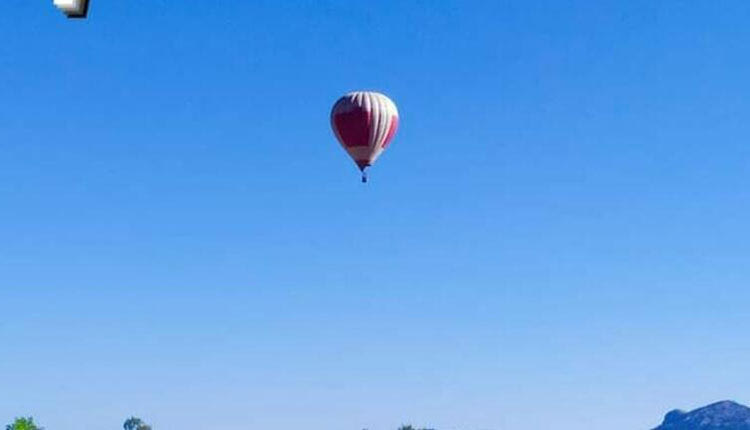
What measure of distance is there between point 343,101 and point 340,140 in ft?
9.41

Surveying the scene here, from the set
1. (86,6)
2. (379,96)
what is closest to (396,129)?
(379,96)

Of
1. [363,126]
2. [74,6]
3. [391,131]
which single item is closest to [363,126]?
[363,126]

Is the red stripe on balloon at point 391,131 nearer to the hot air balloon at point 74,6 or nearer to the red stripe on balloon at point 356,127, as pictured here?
the red stripe on balloon at point 356,127

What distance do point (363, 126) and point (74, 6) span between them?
7035 cm

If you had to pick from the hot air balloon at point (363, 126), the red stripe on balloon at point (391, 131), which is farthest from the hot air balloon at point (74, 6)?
the red stripe on balloon at point (391, 131)

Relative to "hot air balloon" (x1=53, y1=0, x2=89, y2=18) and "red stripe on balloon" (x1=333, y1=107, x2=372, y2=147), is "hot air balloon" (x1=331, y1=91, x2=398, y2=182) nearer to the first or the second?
"red stripe on balloon" (x1=333, y1=107, x2=372, y2=147)

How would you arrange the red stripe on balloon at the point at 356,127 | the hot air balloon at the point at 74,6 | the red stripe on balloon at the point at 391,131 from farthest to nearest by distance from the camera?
1. the red stripe on balloon at the point at 391,131
2. the red stripe on balloon at the point at 356,127
3. the hot air balloon at the point at 74,6

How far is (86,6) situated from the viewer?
16.9 feet

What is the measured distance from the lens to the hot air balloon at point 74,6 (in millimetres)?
5133

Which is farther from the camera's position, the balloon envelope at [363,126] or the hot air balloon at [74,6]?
the balloon envelope at [363,126]

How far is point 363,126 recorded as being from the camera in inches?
2965

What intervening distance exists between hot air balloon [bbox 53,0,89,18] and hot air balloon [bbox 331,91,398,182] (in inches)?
2739

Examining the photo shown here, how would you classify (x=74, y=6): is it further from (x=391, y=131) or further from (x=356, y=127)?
(x=391, y=131)

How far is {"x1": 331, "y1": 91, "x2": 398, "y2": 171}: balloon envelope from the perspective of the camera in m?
75.4
